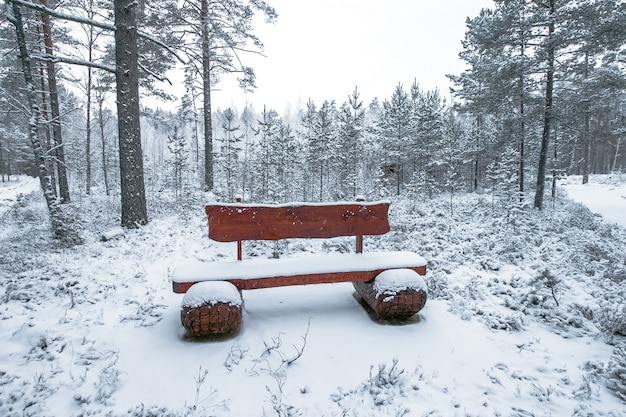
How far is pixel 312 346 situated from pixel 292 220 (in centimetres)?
166

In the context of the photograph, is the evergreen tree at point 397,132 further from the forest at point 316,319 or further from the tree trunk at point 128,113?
the tree trunk at point 128,113

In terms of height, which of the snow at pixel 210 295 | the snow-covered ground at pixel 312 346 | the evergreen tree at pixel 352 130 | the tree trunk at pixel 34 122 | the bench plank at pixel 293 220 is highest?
the evergreen tree at pixel 352 130

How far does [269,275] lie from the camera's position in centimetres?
402

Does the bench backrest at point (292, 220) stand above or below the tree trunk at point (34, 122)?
below

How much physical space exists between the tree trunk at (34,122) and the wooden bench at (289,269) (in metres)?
4.98

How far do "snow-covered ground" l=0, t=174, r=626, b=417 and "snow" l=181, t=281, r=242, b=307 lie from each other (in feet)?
1.66

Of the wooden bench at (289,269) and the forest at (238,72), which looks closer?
the wooden bench at (289,269)

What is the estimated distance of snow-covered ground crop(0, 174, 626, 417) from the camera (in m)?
2.78

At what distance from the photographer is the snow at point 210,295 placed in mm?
3585

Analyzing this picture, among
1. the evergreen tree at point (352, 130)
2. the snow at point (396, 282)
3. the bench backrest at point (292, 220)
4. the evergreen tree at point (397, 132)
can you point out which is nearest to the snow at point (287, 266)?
the snow at point (396, 282)

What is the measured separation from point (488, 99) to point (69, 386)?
15.5 meters

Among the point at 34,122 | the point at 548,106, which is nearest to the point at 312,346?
the point at 34,122

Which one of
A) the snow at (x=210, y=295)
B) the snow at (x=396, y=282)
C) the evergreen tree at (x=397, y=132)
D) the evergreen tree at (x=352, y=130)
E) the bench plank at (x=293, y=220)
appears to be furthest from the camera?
the evergreen tree at (x=352, y=130)

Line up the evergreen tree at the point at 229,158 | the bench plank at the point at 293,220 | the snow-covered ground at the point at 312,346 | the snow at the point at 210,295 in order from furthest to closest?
the evergreen tree at the point at 229,158
the bench plank at the point at 293,220
the snow at the point at 210,295
the snow-covered ground at the point at 312,346
